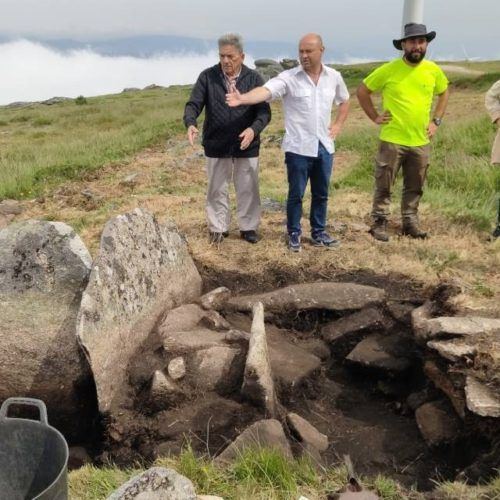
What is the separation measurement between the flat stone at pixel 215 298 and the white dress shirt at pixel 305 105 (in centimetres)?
156

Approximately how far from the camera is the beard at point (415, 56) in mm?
6062

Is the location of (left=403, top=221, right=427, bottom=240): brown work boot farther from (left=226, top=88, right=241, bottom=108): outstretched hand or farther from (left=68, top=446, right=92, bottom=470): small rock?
(left=68, top=446, right=92, bottom=470): small rock

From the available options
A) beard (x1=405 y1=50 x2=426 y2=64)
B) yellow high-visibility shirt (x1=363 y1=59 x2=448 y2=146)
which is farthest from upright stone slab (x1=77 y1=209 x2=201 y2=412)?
beard (x1=405 y1=50 x2=426 y2=64)

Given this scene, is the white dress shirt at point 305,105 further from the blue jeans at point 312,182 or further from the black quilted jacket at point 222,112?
the black quilted jacket at point 222,112

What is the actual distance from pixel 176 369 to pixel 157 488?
148 cm

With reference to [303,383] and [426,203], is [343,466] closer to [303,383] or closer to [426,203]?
[303,383]

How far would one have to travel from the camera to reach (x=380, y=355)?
4.63 meters

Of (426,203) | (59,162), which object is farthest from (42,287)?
(59,162)

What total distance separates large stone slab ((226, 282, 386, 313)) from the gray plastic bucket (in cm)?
247

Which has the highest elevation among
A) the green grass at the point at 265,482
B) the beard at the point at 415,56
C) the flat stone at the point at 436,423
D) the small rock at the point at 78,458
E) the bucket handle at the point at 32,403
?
the beard at the point at 415,56

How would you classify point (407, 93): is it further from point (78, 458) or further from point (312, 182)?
point (78, 458)

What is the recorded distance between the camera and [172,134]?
17750 mm

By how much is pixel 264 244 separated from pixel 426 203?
8.56 ft

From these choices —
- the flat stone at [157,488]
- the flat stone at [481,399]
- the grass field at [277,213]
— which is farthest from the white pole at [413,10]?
the flat stone at [157,488]
